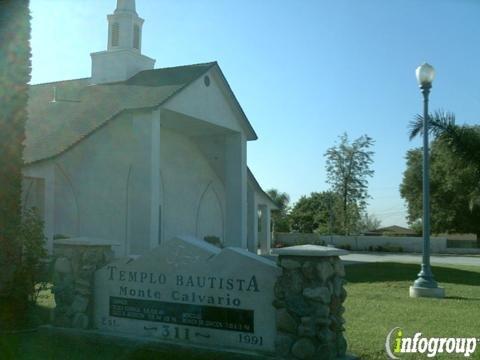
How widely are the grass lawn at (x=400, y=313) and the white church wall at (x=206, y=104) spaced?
8.95 metres

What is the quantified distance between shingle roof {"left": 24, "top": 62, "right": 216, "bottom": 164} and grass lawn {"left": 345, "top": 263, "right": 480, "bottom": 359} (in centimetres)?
981

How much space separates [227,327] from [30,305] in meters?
3.88

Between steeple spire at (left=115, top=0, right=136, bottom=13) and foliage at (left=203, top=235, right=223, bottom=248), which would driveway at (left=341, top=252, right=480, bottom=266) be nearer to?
foliage at (left=203, top=235, right=223, bottom=248)

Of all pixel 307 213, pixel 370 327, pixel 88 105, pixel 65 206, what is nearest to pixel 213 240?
pixel 65 206

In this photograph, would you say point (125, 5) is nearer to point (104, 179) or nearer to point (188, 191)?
point (188, 191)

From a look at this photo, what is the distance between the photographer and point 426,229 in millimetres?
13227

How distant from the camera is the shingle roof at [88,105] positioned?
20.0 meters

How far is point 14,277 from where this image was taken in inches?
347

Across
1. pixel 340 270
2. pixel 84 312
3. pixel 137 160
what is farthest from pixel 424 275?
A: pixel 137 160

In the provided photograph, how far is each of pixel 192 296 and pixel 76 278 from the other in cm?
199

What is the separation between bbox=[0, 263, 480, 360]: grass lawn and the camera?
23.4 feet

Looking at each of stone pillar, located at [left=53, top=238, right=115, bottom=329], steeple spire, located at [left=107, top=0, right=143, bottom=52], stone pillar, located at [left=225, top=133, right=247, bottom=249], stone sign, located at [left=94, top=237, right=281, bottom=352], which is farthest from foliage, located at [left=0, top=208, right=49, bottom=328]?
steeple spire, located at [left=107, top=0, right=143, bottom=52]

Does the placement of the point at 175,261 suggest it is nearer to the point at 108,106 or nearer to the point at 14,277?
the point at 14,277

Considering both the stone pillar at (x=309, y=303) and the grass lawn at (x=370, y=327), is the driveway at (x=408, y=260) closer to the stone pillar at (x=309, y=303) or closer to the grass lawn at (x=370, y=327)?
the grass lawn at (x=370, y=327)
